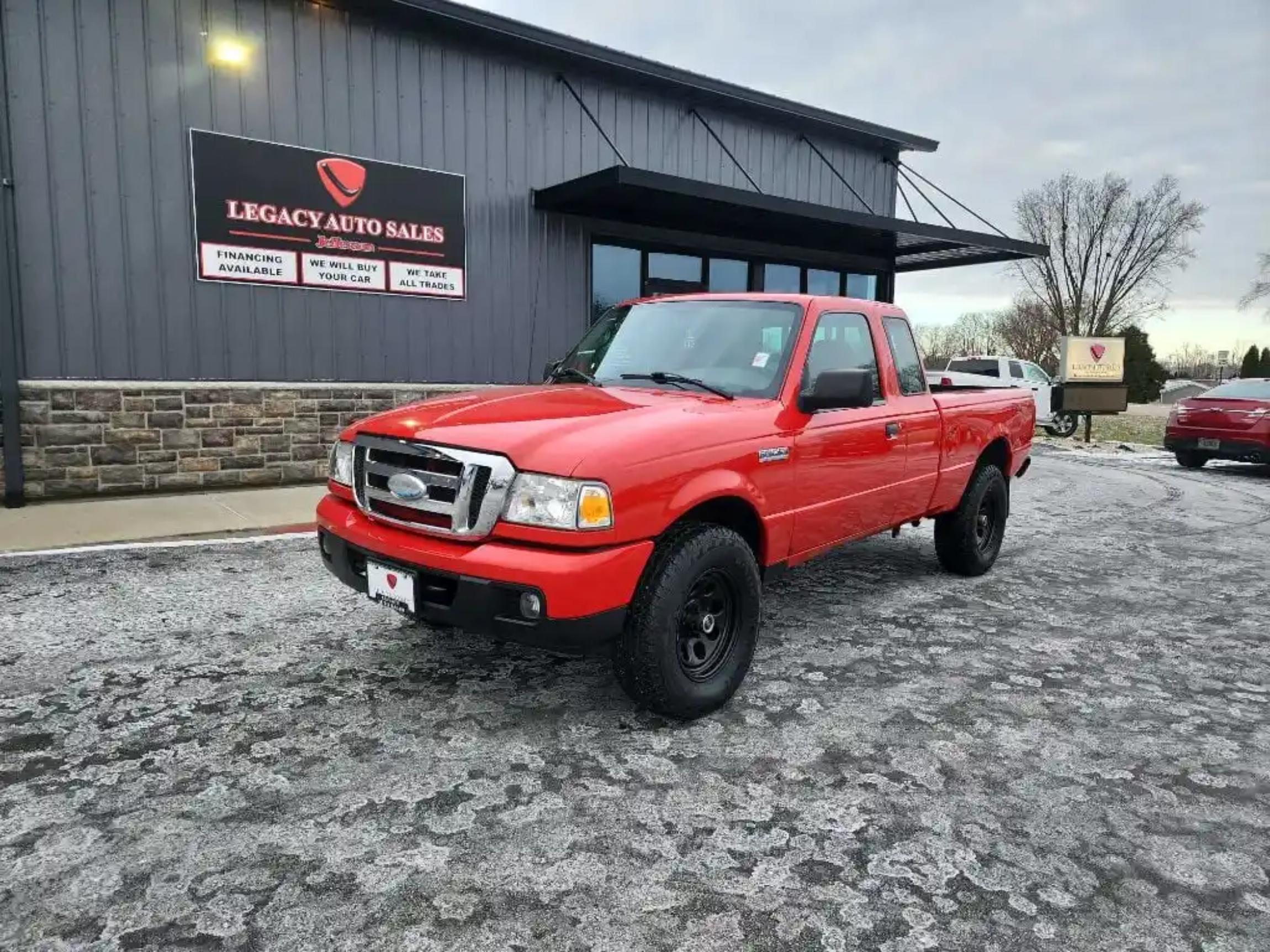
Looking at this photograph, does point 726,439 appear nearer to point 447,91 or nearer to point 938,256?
point 447,91

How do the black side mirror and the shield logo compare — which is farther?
the shield logo

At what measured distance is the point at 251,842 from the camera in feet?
8.21

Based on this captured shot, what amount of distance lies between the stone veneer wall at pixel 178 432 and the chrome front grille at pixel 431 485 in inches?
243

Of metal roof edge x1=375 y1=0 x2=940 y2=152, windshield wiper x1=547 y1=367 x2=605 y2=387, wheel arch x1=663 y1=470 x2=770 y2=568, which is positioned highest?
metal roof edge x1=375 y1=0 x2=940 y2=152

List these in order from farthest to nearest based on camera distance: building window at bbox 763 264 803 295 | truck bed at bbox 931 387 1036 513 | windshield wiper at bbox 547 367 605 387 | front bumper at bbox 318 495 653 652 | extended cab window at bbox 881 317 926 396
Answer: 1. building window at bbox 763 264 803 295
2. truck bed at bbox 931 387 1036 513
3. extended cab window at bbox 881 317 926 396
4. windshield wiper at bbox 547 367 605 387
5. front bumper at bbox 318 495 653 652

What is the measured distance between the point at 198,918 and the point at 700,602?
6.67ft

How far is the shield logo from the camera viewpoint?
9422mm

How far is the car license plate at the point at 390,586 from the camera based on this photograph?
3180 mm

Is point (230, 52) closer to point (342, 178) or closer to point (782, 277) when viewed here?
point (342, 178)

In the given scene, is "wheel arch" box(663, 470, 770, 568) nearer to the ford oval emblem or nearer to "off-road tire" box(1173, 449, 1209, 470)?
the ford oval emblem

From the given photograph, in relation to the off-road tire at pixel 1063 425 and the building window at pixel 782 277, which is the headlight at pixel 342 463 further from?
the off-road tire at pixel 1063 425

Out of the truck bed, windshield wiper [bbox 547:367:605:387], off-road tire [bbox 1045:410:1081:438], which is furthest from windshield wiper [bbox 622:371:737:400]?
off-road tire [bbox 1045:410:1081:438]

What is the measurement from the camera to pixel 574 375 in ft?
14.8

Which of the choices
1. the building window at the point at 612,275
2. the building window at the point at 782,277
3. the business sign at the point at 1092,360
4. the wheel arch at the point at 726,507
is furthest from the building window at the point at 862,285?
the wheel arch at the point at 726,507
